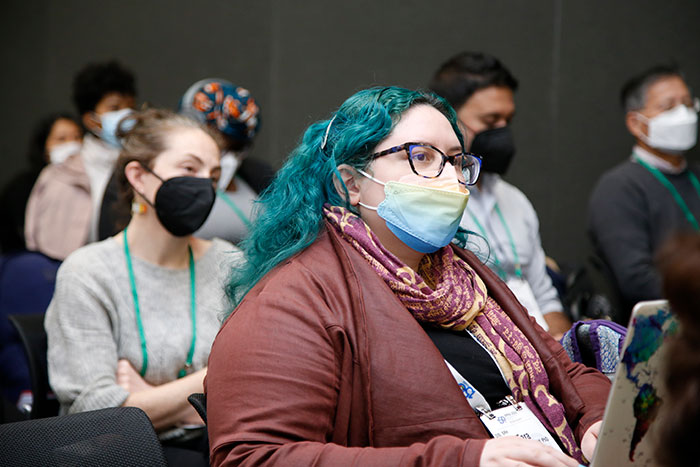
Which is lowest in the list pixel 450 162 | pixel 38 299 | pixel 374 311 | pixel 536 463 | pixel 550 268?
pixel 38 299

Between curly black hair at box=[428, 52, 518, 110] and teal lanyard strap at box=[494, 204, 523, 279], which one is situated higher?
curly black hair at box=[428, 52, 518, 110]

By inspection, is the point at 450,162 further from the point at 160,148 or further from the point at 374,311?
the point at 160,148

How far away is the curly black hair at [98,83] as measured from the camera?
4.06m

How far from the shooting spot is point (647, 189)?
3717 millimetres

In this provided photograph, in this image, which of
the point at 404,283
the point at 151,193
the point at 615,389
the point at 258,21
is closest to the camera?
the point at 615,389

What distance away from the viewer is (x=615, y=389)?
1.11 meters

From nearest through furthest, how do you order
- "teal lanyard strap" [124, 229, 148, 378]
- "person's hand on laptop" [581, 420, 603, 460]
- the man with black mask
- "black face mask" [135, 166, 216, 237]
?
1. "person's hand on laptop" [581, 420, 603, 460]
2. "teal lanyard strap" [124, 229, 148, 378]
3. "black face mask" [135, 166, 216, 237]
4. the man with black mask

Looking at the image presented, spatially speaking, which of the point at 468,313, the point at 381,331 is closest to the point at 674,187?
the point at 468,313

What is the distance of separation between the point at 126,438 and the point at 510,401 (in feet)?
2.66

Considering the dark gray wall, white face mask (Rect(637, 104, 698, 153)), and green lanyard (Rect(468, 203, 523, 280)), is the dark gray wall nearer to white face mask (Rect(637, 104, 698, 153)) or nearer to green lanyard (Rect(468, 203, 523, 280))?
white face mask (Rect(637, 104, 698, 153))

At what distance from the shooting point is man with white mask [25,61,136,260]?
3.96 meters

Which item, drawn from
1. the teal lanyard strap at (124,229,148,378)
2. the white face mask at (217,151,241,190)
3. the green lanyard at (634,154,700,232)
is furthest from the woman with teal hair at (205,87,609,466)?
the green lanyard at (634,154,700,232)

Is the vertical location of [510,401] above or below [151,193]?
below

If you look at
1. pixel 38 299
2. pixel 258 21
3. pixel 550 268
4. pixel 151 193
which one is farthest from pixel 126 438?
pixel 258 21
